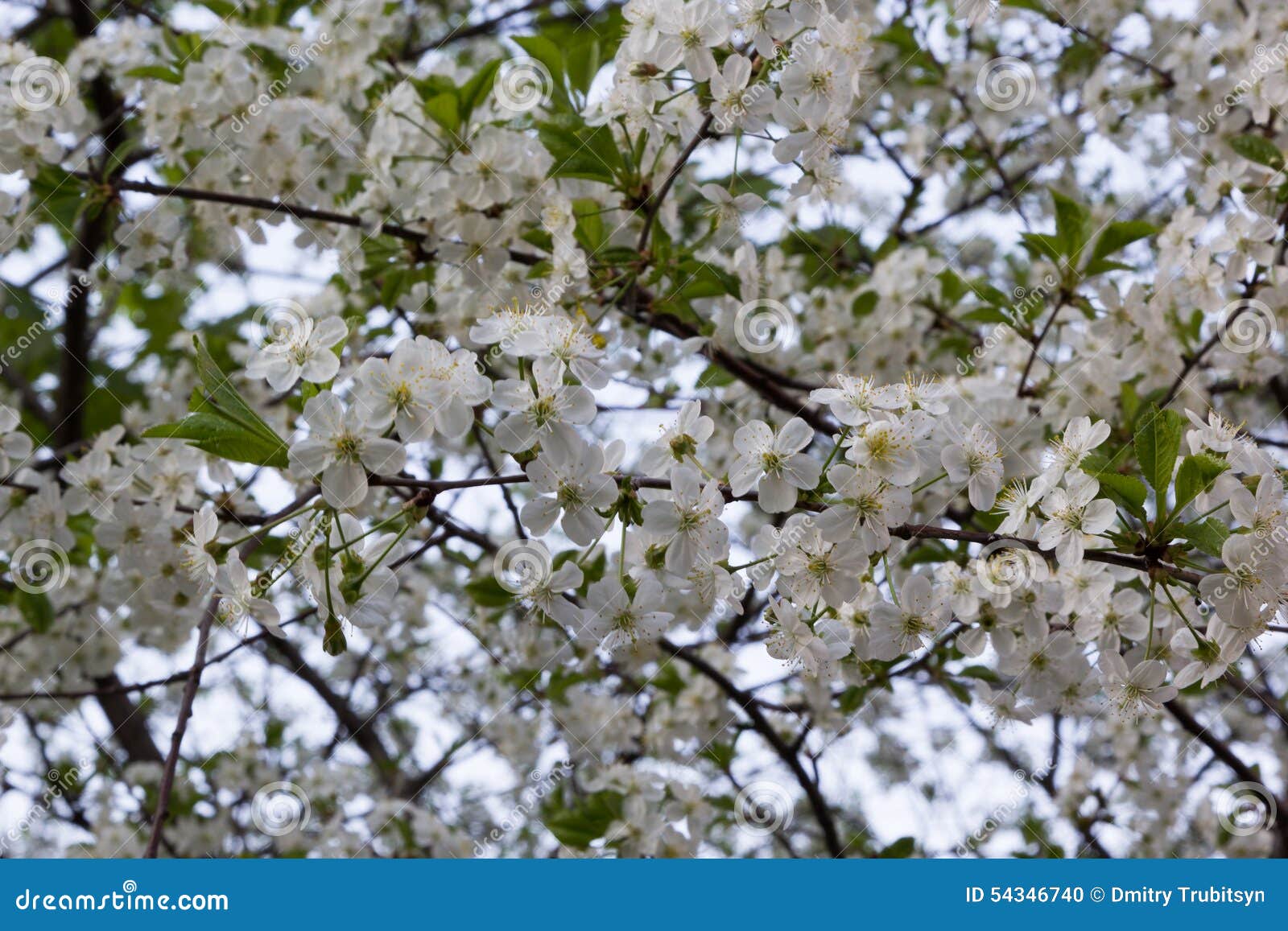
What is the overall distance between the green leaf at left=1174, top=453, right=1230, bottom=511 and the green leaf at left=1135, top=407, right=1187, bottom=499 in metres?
0.04

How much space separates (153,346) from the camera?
3.95 meters

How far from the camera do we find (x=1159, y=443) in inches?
61.9

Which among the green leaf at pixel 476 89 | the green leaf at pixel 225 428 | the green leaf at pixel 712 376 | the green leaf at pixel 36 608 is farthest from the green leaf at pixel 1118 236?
the green leaf at pixel 36 608

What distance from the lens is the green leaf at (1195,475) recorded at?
149cm

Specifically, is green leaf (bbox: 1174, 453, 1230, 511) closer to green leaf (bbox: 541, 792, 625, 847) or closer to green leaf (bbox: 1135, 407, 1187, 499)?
green leaf (bbox: 1135, 407, 1187, 499)

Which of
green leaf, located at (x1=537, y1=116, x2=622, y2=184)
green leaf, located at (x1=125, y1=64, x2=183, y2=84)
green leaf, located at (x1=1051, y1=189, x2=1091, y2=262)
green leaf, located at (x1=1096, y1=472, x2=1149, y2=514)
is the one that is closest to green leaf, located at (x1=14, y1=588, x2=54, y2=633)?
green leaf, located at (x1=125, y1=64, x2=183, y2=84)

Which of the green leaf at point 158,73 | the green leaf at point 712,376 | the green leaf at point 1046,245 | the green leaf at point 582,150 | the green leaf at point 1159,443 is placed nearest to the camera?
the green leaf at point 1159,443

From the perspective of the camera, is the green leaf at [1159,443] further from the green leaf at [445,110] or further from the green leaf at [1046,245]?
the green leaf at [445,110]

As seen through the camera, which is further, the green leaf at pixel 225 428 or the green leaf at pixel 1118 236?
the green leaf at pixel 1118 236

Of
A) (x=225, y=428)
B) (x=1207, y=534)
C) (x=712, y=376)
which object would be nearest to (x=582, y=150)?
(x=712, y=376)

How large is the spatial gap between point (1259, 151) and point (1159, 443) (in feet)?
4.37

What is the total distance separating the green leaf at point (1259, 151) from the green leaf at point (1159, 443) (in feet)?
4.24

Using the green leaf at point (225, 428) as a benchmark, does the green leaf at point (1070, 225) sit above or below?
above

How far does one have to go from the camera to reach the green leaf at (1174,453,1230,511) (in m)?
1.49
